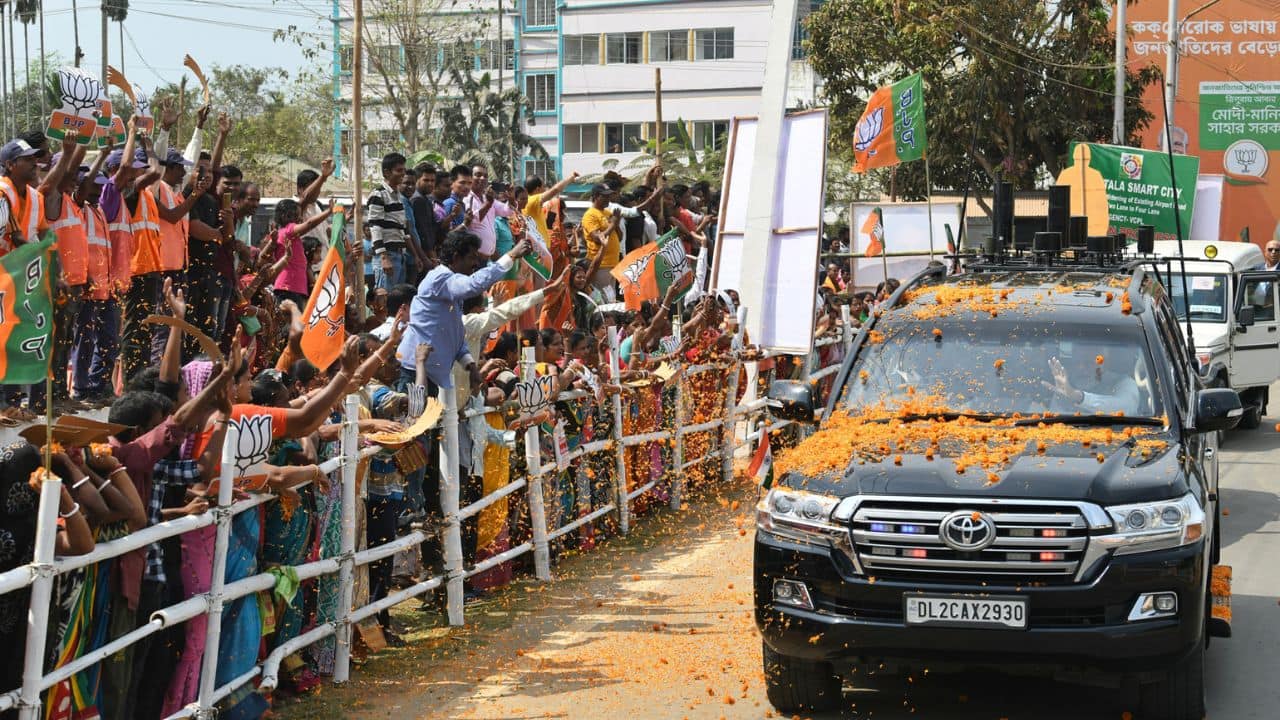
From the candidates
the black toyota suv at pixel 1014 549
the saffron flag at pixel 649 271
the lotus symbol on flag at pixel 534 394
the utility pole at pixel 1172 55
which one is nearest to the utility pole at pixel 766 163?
the saffron flag at pixel 649 271

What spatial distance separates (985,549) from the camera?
6578 mm

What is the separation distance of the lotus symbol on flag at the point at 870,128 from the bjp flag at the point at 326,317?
12054 mm

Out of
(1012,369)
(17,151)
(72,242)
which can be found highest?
(17,151)

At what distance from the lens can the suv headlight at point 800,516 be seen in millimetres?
6836

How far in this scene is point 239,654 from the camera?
6.81 m

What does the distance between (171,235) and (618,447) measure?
152 inches

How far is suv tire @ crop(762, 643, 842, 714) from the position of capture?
721cm

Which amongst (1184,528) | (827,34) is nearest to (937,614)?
(1184,528)

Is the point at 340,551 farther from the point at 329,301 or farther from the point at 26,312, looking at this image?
the point at 26,312

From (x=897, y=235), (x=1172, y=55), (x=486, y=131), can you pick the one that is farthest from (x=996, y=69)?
(x=486, y=131)

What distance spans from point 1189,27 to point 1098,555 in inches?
1672

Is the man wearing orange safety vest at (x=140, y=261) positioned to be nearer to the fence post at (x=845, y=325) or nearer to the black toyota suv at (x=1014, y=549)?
the black toyota suv at (x=1014, y=549)

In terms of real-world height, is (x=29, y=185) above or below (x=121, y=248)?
above

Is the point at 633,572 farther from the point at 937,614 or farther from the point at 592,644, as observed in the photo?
the point at 937,614
